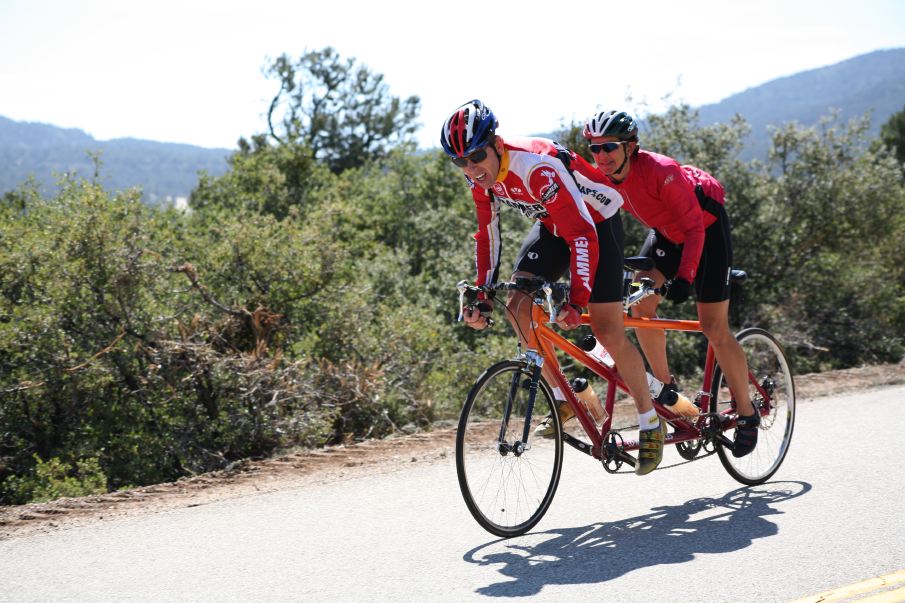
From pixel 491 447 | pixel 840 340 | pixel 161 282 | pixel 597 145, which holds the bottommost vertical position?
pixel 840 340

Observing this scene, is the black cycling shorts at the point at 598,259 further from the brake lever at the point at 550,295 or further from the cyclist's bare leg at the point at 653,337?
the cyclist's bare leg at the point at 653,337

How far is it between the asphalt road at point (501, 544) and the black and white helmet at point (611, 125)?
2312mm

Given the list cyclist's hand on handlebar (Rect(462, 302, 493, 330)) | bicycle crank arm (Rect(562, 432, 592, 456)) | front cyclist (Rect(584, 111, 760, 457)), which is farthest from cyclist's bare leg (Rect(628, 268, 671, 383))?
Answer: cyclist's hand on handlebar (Rect(462, 302, 493, 330))

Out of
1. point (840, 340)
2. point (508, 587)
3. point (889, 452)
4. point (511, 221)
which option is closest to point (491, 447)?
point (508, 587)

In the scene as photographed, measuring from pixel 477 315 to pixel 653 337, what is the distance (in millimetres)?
1506

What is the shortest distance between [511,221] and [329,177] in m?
9.48

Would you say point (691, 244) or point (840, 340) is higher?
point (691, 244)

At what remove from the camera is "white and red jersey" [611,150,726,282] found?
5168 millimetres

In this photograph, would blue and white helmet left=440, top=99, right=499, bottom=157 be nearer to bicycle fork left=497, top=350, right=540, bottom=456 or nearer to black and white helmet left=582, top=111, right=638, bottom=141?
black and white helmet left=582, top=111, right=638, bottom=141

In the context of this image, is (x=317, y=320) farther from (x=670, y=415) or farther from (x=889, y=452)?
(x=889, y=452)

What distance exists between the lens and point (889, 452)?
6.16 meters

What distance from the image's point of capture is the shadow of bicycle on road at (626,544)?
406 cm

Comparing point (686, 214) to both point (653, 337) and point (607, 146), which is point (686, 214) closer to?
point (607, 146)

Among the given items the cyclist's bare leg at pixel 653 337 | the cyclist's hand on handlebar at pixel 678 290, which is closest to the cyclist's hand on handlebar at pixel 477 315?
the cyclist's hand on handlebar at pixel 678 290
